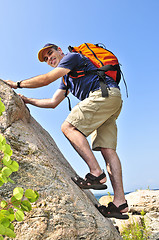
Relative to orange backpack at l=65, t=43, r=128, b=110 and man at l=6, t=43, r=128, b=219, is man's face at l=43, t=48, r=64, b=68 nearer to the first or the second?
man at l=6, t=43, r=128, b=219

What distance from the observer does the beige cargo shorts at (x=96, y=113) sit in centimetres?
372

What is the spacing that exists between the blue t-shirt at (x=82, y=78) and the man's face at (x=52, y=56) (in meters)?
0.45

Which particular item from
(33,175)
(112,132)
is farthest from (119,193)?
(33,175)

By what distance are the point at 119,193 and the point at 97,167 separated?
0.59 metres

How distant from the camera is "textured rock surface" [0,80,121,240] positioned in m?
2.66

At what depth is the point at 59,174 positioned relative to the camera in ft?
10.3

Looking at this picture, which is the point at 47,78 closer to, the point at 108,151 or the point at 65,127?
the point at 65,127

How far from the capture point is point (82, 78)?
3.98 metres

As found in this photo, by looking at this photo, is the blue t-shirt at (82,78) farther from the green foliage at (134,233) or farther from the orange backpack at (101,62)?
the green foliage at (134,233)

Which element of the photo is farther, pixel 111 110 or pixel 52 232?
pixel 111 110

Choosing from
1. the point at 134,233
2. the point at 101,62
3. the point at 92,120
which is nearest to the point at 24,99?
the point at 92,120

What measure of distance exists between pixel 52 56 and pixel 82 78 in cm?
79

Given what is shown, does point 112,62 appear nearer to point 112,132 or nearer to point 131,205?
point 112,132

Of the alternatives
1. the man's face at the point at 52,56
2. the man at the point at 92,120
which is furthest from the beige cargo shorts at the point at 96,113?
the man's face at the point at 52,56
